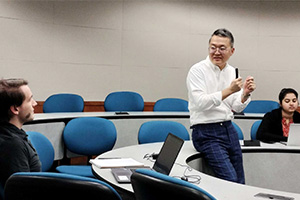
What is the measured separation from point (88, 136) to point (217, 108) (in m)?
1.62

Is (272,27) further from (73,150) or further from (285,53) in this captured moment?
(73,150)

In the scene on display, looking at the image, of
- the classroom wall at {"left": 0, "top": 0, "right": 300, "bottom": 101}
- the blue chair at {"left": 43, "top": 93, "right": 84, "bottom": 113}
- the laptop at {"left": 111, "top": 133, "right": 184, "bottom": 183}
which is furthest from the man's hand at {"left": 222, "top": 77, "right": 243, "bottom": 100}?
the classroom wall at {"left": 0, "top": 0, "right": 300, "bottom": 101}

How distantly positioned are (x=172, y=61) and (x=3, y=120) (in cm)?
522

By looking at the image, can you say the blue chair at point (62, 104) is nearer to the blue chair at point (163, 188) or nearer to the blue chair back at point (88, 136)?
the blue chair back at point (88, 136)

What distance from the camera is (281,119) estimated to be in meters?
4.01

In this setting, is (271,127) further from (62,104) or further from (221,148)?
(62,104)

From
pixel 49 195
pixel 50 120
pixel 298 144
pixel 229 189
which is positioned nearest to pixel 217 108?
pixel 229 189

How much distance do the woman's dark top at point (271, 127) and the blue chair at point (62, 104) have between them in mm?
2724

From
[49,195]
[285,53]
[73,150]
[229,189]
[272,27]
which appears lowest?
[73,150]

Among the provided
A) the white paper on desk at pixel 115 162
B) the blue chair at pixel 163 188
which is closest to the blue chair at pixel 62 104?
the white paper on desk at pixel 115 162

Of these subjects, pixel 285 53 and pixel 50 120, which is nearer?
pixel 50 120

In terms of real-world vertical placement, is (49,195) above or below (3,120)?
below

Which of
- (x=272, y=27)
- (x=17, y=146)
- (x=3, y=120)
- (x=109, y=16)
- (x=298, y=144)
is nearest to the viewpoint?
(x=17, y=146)

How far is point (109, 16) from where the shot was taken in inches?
265
